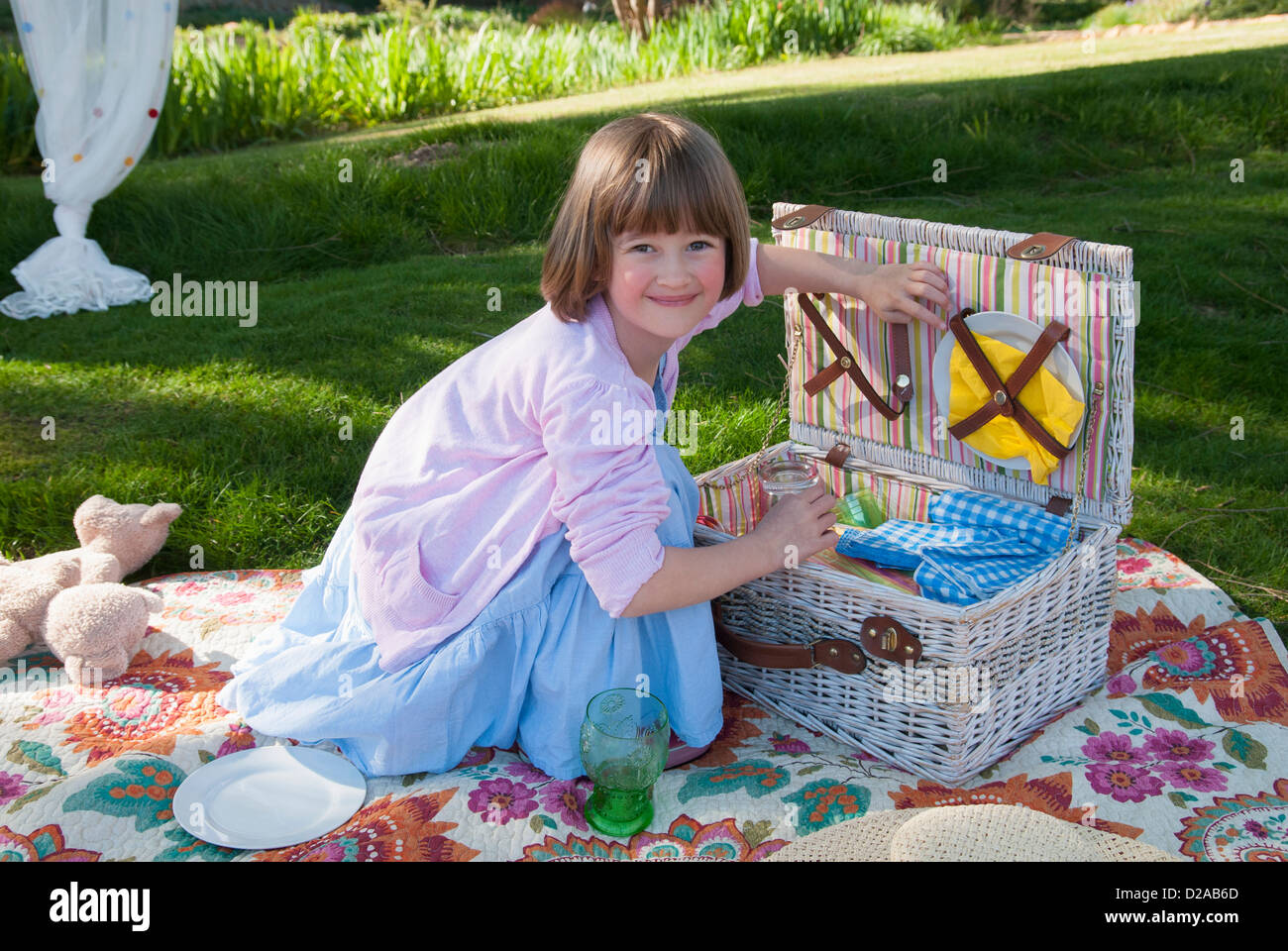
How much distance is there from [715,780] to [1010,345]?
1036 millimetres

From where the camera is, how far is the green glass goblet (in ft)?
6.12

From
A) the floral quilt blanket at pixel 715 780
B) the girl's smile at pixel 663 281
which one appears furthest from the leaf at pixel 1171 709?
the girl's smile at pixel 663 281

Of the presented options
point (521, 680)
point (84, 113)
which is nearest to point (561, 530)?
point (521, 680)

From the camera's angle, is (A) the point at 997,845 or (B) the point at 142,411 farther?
(B) the point at 142,411

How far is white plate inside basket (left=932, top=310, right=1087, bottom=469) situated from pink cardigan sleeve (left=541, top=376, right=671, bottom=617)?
2.65ft

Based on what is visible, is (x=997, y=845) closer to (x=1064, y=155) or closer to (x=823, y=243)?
(x=823, y=243)

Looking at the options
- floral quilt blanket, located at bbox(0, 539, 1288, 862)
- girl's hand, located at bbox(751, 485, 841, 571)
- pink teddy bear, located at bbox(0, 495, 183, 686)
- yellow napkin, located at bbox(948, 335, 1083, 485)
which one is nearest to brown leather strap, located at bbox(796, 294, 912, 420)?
yellow napkin, located at bbox(948, 335, 1083, 485)

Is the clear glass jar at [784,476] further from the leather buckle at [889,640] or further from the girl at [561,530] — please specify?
the leather buckle at [889,640]

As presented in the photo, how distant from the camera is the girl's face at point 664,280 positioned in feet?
6.41

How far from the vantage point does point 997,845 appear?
142 centimetres

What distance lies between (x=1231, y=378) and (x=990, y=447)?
1.67m

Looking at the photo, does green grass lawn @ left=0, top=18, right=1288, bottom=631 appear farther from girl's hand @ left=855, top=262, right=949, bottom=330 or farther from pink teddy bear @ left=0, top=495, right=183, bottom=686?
girl's hand @ left=855, top=262, right=949, bottom=330
